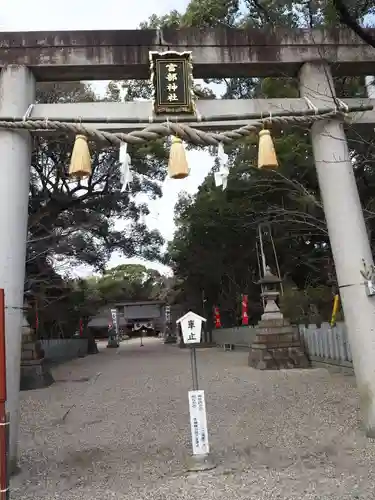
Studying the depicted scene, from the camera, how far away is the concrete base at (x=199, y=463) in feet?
14.4

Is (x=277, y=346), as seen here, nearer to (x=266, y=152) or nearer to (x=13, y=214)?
(x=266, y=152)

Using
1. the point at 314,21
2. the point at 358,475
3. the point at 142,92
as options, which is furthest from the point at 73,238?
the point at 358,475

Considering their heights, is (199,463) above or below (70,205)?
below

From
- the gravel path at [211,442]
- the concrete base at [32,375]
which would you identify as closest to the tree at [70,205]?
the concrete base at [32,375]

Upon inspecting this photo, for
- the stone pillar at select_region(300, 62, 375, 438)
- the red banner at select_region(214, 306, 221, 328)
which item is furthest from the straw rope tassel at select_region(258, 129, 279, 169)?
the red banner at select_region(214, 306, 221, 328)

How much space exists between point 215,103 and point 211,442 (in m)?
3.97

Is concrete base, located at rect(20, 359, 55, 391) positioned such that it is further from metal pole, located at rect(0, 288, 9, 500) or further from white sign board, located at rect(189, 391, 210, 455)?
metal pole, located at rect(0, 288, 9, 500)

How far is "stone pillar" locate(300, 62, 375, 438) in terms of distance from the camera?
495 cm

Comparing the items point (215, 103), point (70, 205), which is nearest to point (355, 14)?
point (215, 103)

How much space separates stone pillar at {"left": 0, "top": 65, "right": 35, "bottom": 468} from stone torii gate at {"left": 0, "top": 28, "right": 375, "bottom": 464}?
0.4 inches

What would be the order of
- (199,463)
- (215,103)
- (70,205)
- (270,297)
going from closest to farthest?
(199,463)
(215,103)
(270,297)
(70,205)

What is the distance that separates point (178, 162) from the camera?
4.97m

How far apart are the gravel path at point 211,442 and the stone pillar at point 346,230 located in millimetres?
871

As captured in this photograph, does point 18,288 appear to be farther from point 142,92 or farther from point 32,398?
point 142,92
